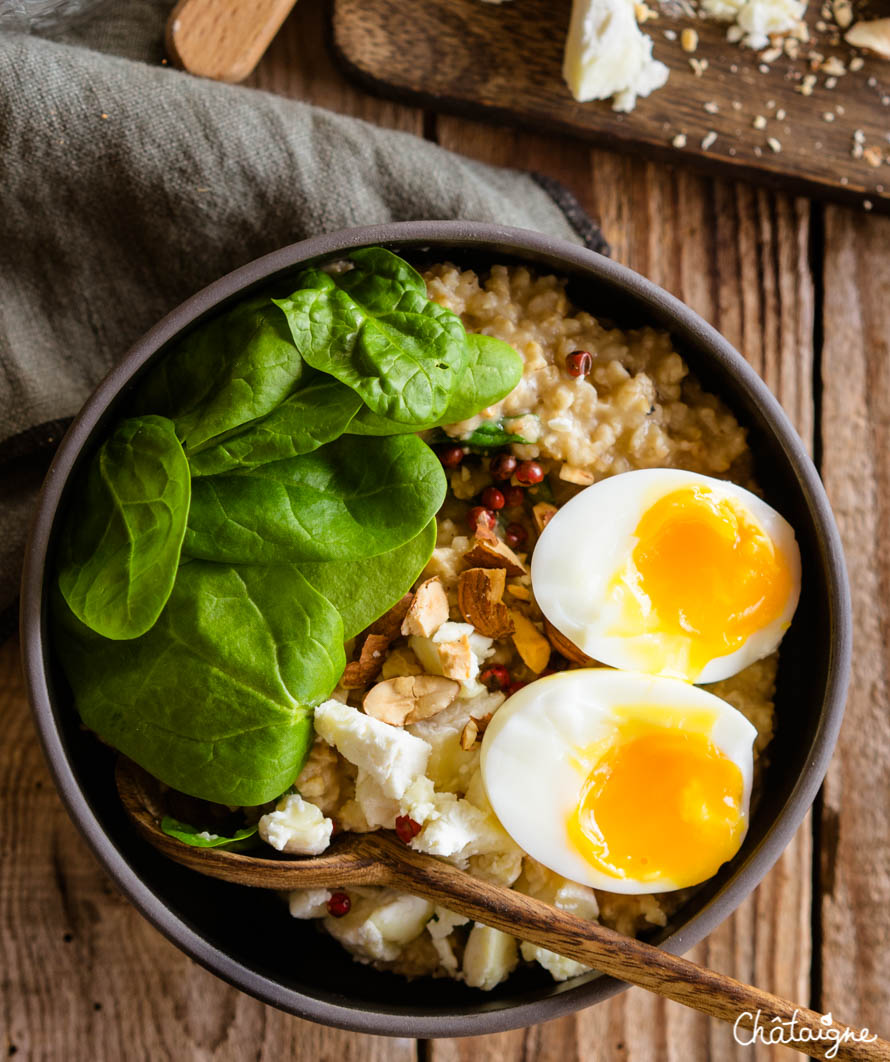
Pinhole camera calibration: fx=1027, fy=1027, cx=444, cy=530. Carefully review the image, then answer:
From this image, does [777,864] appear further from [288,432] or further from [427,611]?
[288,432]

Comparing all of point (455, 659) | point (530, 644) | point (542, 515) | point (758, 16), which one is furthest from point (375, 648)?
point (758, 16)

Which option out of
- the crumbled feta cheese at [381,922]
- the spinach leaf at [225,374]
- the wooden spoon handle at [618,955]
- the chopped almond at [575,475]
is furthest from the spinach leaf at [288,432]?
the crumbled feta cheese at [381,922]

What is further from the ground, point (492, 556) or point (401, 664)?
point (492, 556)

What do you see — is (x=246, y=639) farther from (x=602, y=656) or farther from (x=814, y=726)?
(x=814, y=726)

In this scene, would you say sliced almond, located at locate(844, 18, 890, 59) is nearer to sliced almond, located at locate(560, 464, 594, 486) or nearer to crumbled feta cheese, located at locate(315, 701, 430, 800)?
sliced almond, located at locate(560, 464, 594, 486)

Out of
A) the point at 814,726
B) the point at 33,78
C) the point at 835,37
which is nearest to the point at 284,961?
the point at 814,726

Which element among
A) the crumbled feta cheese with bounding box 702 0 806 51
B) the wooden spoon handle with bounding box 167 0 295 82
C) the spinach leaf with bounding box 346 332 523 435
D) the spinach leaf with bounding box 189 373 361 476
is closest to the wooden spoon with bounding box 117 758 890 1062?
the spinach leaf with bounding box 189 373 361 476
